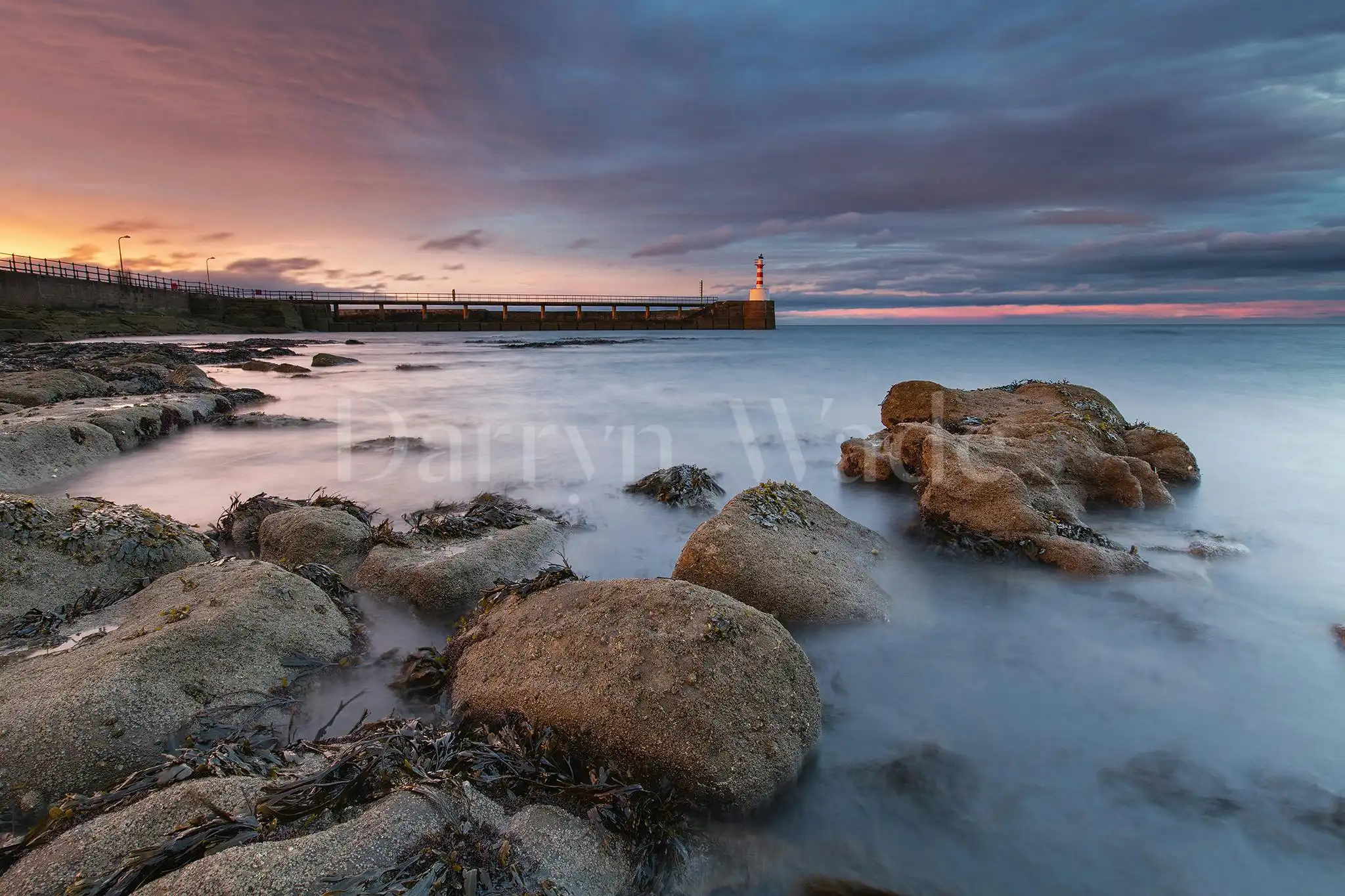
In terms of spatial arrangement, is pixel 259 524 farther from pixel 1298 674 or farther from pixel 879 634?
pixel 1298 674

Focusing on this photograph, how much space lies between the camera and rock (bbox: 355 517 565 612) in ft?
12.9

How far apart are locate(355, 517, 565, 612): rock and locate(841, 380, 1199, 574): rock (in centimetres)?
329

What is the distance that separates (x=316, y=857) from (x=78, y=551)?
325 cm

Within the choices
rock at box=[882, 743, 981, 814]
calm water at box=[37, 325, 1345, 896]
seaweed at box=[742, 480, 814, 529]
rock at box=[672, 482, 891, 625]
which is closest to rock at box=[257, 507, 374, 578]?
calm water at box=[37, 325, 1345, 896]

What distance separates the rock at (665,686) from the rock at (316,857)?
0.69 m

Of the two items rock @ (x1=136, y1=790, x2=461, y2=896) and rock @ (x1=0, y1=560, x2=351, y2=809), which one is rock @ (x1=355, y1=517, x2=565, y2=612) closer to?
rock @ (x1=0, y1=560, x2=351, y2=809)

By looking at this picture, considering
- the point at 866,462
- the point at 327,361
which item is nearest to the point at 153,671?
the point at 866,462

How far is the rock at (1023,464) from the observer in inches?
197

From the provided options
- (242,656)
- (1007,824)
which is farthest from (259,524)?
(1007,824)

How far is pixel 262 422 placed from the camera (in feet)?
31.5

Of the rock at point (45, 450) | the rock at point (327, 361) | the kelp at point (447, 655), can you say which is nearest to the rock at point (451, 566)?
the kelp at point (447, 655)

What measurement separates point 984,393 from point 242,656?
8628mm

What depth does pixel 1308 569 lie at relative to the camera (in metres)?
4.99

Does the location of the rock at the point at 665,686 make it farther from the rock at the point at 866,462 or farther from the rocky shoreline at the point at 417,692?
the rock at the point at 866,462
